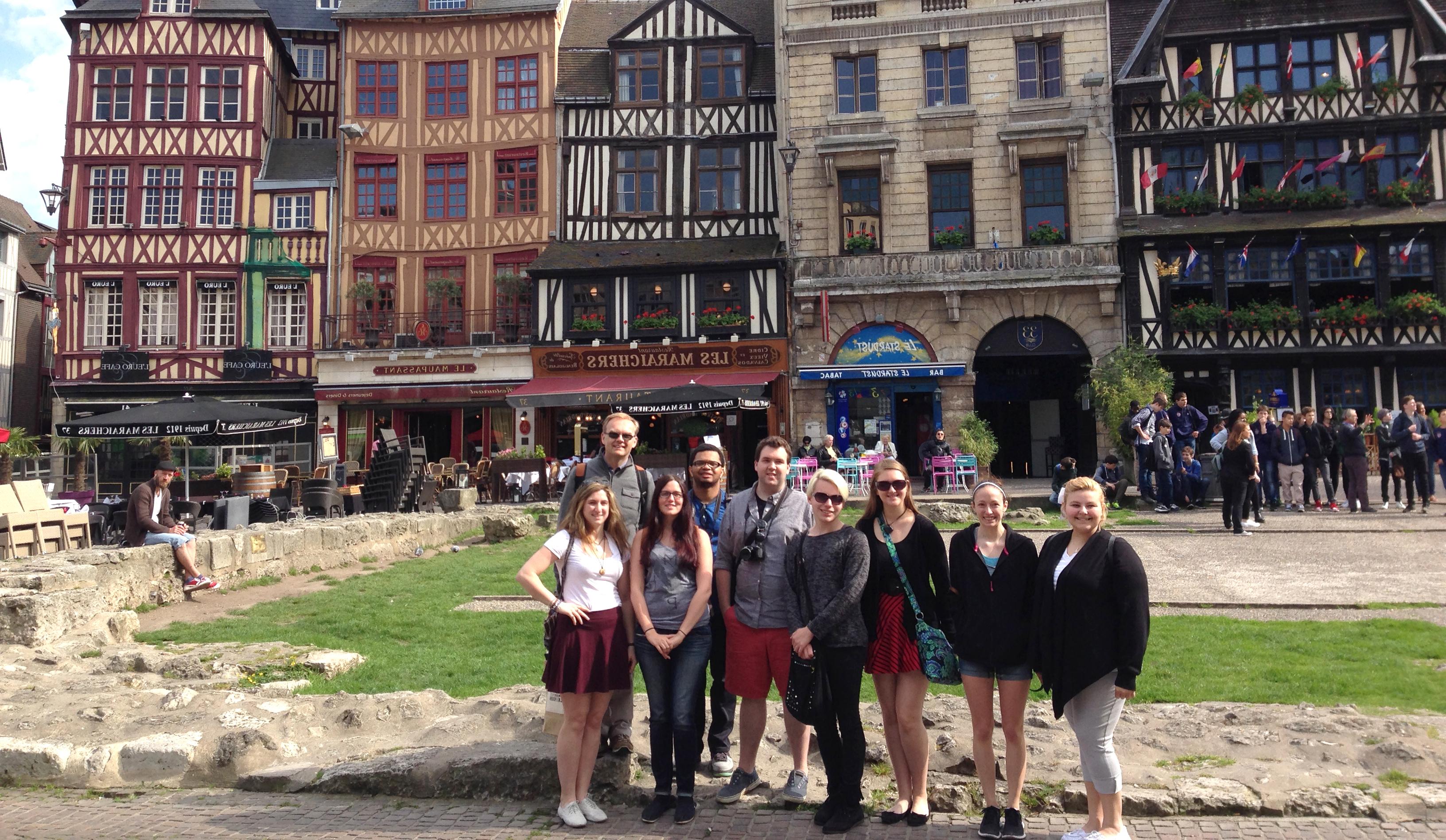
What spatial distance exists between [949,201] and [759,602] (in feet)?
68.1

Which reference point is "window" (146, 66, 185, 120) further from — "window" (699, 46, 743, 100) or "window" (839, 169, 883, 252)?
"window" (839, 169, 883, 252)

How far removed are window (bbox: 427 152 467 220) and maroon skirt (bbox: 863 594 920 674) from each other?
24891mm

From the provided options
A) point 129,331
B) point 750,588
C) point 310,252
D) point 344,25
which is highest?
point 344,25

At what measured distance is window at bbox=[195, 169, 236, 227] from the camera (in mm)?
26766

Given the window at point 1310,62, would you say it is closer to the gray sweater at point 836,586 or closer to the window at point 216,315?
the gray sweater at point 836,586

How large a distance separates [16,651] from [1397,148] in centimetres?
2696

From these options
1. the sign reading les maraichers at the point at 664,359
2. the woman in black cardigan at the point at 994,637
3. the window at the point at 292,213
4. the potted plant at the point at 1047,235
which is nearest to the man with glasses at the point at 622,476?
the woman in black cardigan at the point at 994,637

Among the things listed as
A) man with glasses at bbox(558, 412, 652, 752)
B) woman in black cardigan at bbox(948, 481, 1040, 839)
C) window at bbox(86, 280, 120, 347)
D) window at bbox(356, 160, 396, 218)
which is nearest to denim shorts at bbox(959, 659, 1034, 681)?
woman in black cardigan at bbox(948, 481, 1040, 839)

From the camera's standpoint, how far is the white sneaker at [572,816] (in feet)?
13.8

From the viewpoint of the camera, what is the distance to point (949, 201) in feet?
76.9

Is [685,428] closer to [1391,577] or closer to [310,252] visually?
[310,252]

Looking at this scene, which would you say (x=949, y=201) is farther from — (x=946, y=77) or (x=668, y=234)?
(x=668, y=234)

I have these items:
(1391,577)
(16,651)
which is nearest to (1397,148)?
(1391,577)

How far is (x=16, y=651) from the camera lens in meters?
6.77
